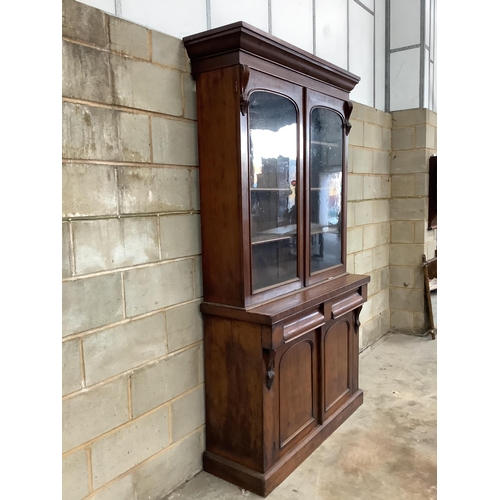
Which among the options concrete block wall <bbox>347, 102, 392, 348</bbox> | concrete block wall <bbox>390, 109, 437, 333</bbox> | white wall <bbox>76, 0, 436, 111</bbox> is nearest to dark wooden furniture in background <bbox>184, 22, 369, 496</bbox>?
white wall <bbox>76, 0, 436, 111</bbox>

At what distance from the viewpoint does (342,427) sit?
2.80 meters

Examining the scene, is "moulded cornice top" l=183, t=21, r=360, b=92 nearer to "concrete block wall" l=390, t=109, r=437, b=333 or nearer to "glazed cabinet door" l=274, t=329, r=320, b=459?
"glazed cabinet door" l=274, t=329, r=320, b=459

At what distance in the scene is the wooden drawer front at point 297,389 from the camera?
91.5 inches

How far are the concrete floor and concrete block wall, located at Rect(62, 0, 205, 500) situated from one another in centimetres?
39

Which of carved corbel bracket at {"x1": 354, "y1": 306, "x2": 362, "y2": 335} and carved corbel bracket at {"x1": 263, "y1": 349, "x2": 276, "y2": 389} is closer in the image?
carved corbel bracket at {"x1": 263, "y1": 349, "x2": 276, "y2": 389}

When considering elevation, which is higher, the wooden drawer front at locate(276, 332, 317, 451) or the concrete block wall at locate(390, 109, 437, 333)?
the concrete block wall at locate(390, 109, 437, 333)

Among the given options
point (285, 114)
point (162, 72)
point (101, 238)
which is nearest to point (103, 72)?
point (162, 72)

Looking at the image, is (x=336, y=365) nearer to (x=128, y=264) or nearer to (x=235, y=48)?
(x=128, y=264)

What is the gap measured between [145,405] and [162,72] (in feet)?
5.04

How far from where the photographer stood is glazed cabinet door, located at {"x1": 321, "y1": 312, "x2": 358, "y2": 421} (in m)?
2.68

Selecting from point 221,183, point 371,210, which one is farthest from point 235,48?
point 371,210
